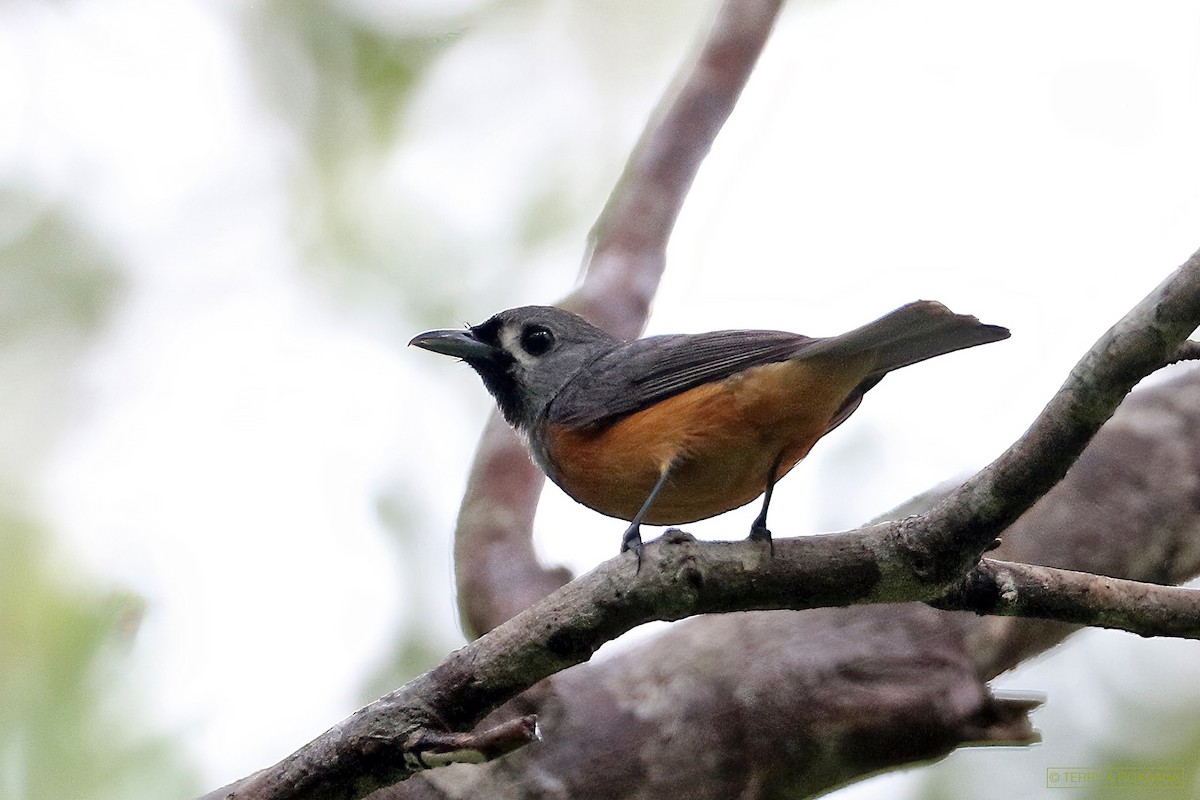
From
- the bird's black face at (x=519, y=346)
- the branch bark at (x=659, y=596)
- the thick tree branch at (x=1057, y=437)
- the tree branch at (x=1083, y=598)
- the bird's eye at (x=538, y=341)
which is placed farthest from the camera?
the bird's eye at (x=538, y=341)

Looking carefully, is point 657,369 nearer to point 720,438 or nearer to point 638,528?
point 720,438

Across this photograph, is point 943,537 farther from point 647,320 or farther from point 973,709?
point 647,320

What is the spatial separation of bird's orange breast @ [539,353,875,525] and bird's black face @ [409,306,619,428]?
919 mm

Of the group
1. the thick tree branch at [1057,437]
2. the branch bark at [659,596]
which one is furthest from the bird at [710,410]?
the thick tree branch at [1057,437]

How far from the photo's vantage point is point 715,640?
4.34 metres

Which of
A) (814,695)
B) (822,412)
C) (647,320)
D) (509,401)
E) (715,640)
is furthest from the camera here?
(647,320)

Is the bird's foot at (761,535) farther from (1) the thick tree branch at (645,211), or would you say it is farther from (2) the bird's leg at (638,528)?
(1) the thick tree branch at (645,211)

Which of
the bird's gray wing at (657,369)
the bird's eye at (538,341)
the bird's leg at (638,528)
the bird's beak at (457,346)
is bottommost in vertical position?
the bird's leg at (638,528)

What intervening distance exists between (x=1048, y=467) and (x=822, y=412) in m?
1.27

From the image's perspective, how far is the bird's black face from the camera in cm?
491

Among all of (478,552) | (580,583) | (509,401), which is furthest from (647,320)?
(580,583)

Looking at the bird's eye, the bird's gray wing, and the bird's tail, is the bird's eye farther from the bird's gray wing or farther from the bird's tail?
the bird's tail

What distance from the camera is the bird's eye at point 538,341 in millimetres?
5035

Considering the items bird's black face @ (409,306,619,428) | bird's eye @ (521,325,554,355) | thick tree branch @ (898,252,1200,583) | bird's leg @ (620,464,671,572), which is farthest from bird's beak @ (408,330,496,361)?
thick tree branch @ (898,252,1200,583)
